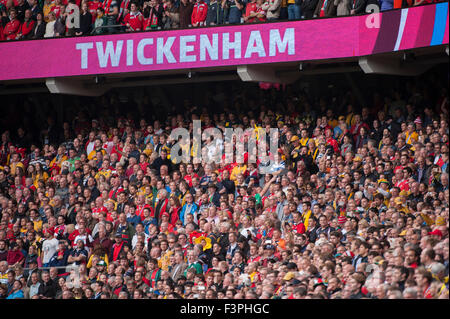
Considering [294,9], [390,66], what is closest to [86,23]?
[294,9]

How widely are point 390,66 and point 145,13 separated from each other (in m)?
5.24

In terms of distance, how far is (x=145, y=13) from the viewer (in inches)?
742

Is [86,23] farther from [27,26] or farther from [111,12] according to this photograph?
[27,26]

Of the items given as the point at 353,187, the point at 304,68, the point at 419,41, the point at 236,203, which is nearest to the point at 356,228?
the point at 353,187

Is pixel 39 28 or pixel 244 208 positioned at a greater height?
pixel 39 28

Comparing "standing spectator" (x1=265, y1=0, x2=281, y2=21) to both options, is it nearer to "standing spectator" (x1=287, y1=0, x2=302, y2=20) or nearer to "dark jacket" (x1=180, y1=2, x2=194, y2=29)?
"standing spectator" (x1=287, y1=0, x2=302, y2=20)

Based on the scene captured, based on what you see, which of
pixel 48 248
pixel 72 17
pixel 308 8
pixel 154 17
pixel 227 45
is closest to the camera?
pixel 48 248

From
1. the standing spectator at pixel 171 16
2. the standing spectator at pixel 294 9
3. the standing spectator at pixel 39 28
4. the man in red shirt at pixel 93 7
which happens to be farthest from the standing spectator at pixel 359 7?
the standing spectator at pixel 39 28

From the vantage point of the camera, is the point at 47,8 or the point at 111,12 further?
the point at 47,8

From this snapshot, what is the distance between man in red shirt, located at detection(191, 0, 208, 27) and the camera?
18.1 m

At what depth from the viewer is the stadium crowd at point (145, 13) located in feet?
56.0

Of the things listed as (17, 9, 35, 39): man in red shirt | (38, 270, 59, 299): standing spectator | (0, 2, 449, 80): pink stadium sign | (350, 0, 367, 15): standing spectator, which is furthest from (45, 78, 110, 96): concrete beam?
(350, 0, 367, 15): standing spectator

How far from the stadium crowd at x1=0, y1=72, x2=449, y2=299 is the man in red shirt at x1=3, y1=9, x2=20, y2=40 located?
234cm

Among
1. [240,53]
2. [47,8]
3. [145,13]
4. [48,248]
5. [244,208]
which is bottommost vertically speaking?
[48,248]
